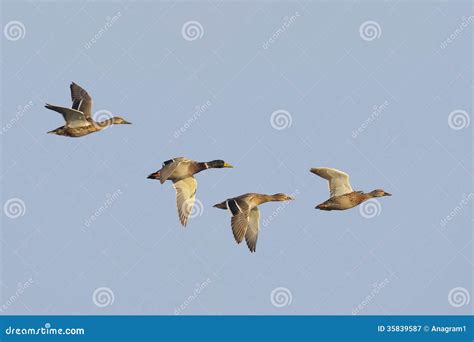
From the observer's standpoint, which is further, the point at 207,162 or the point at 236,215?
the point at 207,162

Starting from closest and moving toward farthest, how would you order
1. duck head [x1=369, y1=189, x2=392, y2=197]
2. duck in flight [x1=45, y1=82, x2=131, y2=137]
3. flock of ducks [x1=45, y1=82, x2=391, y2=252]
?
flock of ducks [x1=45, y1=82, x2=391, y2=252] → duck in flight [x1=45, y1=82, x2=131, y2=137] → duck head [x1=369, y1=189, x2=392, y2=197]

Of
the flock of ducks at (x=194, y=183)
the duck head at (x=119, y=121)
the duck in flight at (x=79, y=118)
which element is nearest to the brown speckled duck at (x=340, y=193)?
the flock of ducks at (x=194, y=183)

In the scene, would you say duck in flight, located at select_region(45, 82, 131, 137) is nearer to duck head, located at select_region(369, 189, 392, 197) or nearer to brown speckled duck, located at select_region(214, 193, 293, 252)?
brown speckled duck, located at select_region(214, 193, 293, 252)

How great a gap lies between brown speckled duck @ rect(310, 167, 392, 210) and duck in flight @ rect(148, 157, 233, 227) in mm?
2426

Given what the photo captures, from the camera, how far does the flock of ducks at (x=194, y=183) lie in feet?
71.5

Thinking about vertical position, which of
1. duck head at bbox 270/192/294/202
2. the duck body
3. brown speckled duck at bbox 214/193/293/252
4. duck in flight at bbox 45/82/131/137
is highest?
the duck body

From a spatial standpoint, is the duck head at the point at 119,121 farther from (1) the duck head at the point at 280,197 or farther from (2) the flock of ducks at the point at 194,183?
(1) the duck head at the point at 280,197

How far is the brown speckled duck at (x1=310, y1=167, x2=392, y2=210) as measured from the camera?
2278 cm

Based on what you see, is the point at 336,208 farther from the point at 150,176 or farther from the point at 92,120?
the point at 92,120

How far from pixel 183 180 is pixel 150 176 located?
0.84 m

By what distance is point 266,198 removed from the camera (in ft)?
73.5

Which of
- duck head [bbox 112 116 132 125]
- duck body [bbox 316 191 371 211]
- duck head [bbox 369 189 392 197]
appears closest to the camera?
duck body [bbox 316 191 371 211]

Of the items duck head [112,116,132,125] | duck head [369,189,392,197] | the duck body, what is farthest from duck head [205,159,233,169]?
duck head [369,189,392,197]
